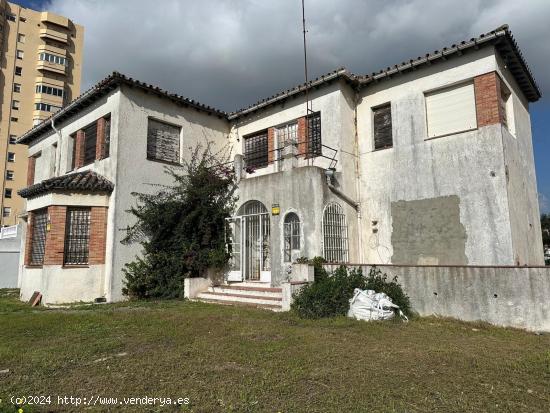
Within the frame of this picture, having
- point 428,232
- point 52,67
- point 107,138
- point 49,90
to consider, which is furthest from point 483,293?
point 52,67

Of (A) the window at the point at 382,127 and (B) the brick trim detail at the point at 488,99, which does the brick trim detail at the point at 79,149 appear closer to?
(A) the window at the point at 382,127

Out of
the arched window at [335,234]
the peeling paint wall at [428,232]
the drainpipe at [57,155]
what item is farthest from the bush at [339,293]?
the drainpipe at [57,155]

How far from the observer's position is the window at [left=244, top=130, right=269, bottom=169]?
15.6 meters

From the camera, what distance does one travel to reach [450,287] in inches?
338

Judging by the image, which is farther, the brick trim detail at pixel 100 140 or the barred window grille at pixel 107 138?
the brick trim detail at pixel 100 140

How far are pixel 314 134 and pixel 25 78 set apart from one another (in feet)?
172

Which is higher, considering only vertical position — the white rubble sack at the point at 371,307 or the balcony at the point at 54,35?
the balcony at the point at 54,35

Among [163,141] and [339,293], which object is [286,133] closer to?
[163,141]

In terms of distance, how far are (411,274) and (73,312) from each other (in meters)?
9.00

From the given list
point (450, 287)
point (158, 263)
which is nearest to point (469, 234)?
point (450, 287)

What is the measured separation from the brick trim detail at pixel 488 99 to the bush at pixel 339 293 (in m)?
5.34

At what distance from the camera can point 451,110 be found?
1156 centimetres

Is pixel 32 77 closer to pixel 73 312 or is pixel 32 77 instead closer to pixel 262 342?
pixel 73 312

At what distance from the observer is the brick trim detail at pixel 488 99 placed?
10555mm
